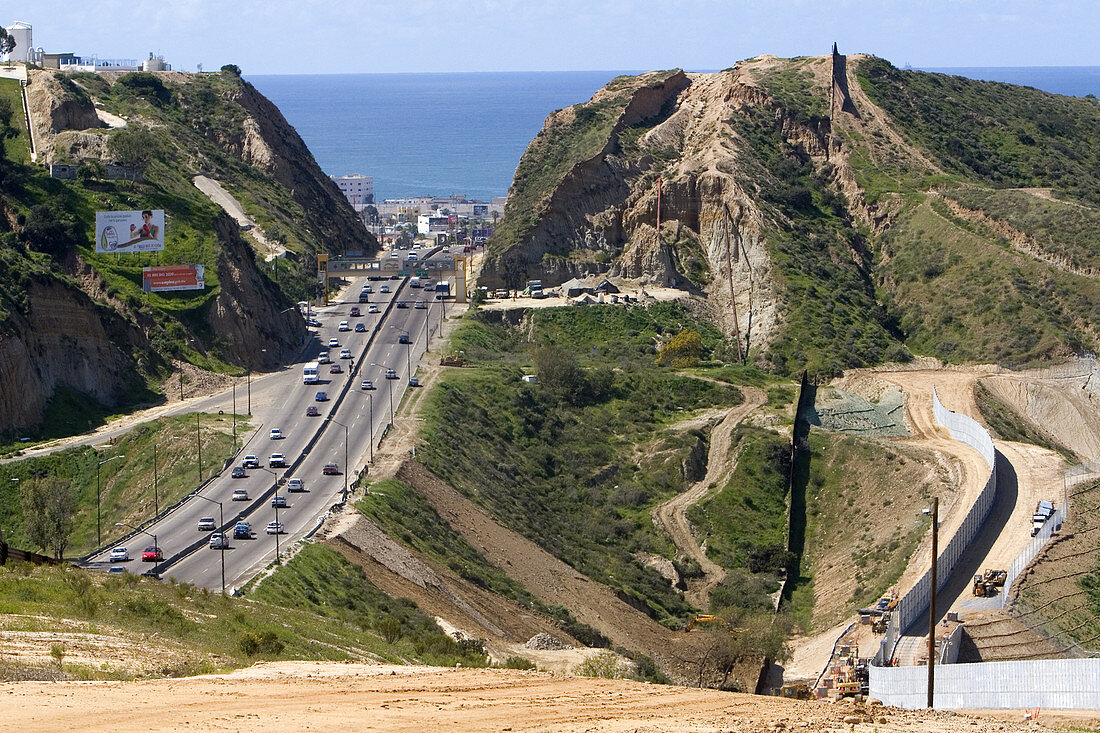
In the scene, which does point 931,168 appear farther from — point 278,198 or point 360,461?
point 360,461

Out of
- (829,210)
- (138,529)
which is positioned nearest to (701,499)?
(138,529)

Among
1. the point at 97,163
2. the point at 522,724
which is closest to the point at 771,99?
the point at 97,163

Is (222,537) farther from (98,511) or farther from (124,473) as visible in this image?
(124,473)

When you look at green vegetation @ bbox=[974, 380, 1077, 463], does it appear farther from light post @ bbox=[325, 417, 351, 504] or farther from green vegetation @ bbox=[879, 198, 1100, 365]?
light post @ bbox=[325, 417, 351, 504]

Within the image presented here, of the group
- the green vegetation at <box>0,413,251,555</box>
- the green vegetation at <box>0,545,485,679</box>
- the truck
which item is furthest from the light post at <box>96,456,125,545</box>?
the truck

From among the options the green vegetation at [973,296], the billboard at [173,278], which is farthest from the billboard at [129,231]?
the green vegetation at [973,296]
